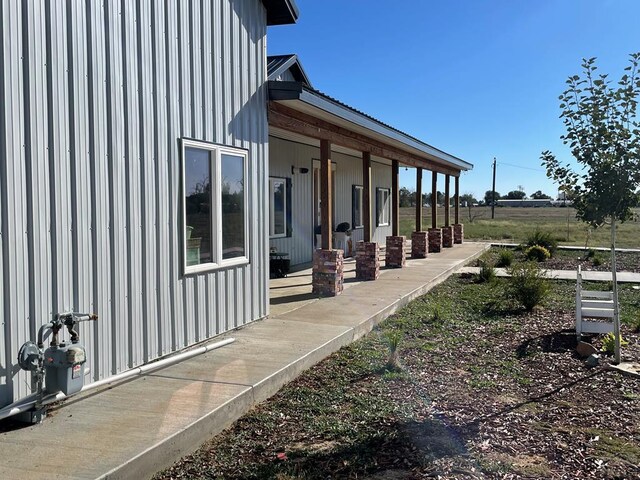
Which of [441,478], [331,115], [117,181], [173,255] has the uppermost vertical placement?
[331,115]

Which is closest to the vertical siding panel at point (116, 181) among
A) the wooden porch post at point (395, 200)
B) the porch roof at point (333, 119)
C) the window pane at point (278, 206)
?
the porch roof at point (333, 119)

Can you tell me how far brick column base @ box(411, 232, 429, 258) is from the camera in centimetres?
1656

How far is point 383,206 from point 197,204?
15490 mm

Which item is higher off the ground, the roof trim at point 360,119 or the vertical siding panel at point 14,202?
the roof trim at point 360,119

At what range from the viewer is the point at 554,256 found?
18.5 meters

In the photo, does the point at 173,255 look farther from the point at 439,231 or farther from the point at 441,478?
the point at 439,231

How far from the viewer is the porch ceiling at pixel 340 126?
808cm

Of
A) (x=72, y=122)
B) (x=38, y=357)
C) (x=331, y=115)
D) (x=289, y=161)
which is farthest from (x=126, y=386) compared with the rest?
(x=289, y=161)

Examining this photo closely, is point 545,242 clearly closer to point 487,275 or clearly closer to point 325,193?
point 487,275

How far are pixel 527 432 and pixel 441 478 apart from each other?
43.9 inches

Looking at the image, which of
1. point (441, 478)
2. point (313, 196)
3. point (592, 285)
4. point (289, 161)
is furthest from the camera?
point (313, 196)

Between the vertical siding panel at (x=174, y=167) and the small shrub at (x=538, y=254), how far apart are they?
13928 millimetres

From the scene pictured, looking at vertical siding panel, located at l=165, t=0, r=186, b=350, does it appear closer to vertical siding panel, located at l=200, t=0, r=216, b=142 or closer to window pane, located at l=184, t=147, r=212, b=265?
window pane, located at l=184, t=147, r=212, b=265

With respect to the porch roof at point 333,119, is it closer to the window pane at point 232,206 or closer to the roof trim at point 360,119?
the roof trim at point 360,119
